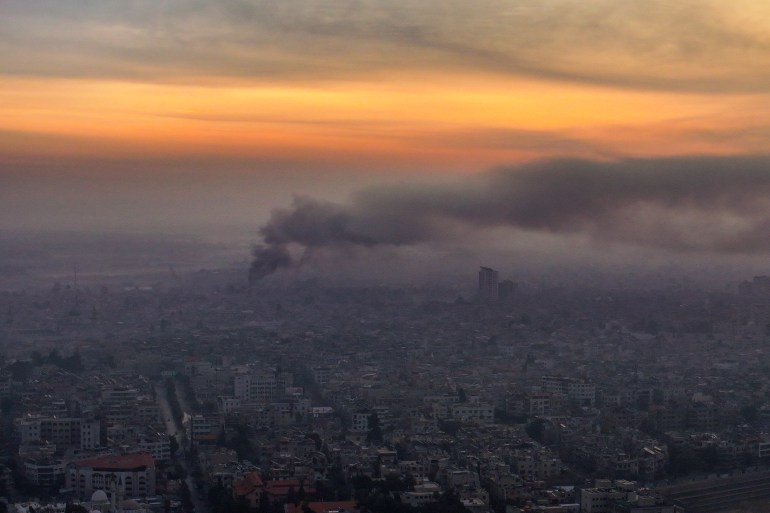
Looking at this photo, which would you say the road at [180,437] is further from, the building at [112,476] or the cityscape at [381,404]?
the building at [112,476]

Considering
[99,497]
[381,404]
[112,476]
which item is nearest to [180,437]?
[112,476]

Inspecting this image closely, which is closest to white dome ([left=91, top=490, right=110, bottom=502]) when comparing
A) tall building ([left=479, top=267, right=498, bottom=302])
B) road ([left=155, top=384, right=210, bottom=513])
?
road ([left=155, top=384, right=210, bottom=513])

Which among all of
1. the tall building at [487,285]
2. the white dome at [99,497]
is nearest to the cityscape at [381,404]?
the white dome at [99,497]

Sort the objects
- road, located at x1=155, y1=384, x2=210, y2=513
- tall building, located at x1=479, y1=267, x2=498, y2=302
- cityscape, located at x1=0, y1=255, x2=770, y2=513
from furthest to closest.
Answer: tall building, located at x1=479, y1=267, x2=498, y2=302
cityscape, located at x1=0, y1=255, x2=770, y2=513
road, located at x1=155, y1=384, x2=210, y2=513

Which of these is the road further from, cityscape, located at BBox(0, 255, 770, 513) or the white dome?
the white dome

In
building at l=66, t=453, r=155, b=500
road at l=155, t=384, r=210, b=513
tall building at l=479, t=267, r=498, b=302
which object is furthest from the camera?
tall building at l=479, t=267, r=498, b=302

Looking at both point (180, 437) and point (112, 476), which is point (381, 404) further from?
point (112, 476)

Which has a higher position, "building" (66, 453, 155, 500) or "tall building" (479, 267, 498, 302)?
"tall building" (479, 267, 498, 302)

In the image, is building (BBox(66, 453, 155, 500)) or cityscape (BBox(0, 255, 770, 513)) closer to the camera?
building (BBox(66, 453, 155, 500))

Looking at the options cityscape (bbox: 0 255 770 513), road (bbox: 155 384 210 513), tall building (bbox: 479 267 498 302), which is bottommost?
road (bbox: 155 384 210 513)
